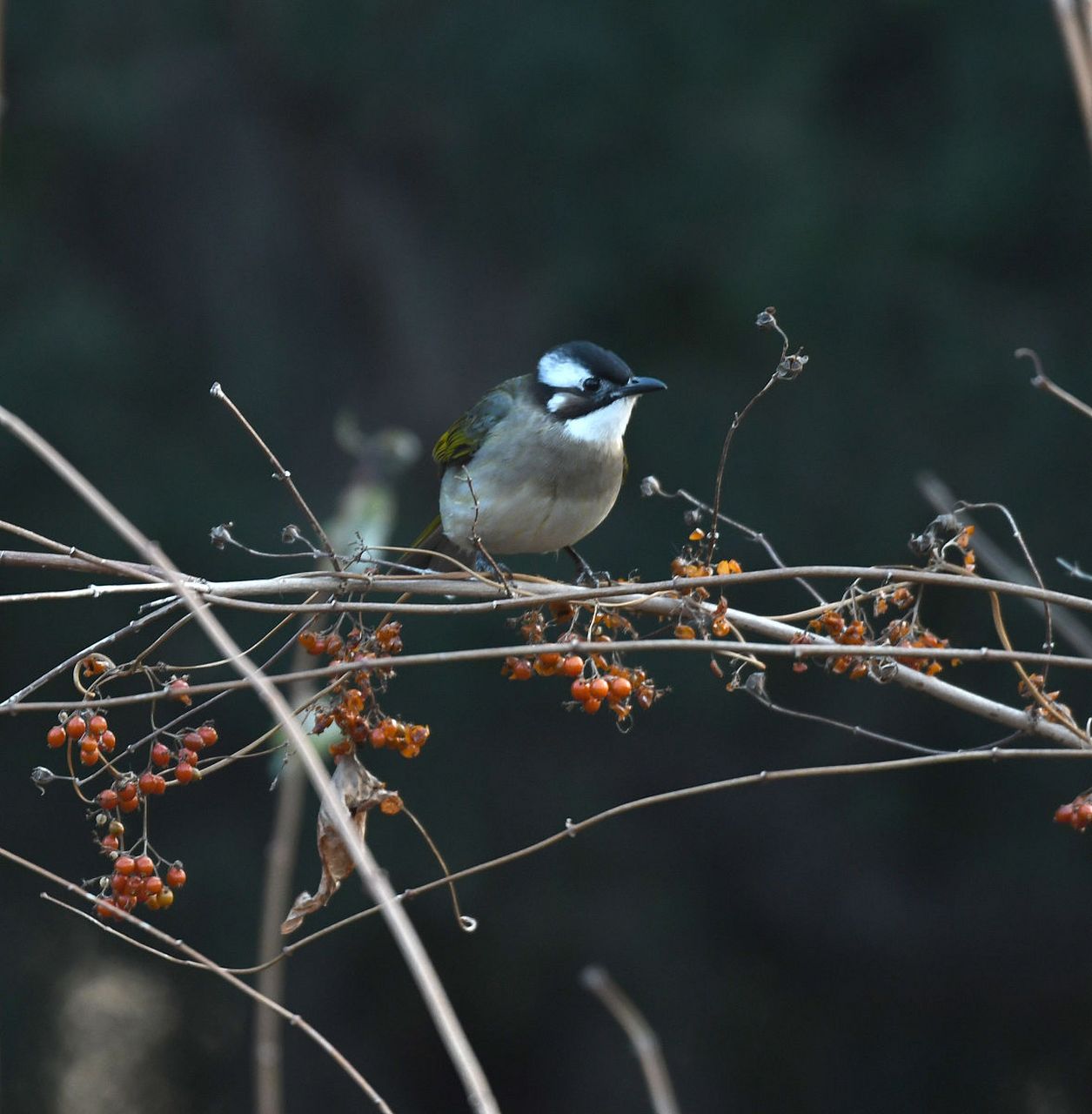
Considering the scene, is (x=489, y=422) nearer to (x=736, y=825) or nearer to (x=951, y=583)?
(x=951, y=583)

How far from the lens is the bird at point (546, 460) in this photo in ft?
15.8

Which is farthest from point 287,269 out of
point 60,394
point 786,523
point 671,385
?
point 786,523

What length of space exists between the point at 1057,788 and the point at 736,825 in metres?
1.98

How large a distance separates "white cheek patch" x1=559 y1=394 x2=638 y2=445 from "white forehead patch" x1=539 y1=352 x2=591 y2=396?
11 centimetres

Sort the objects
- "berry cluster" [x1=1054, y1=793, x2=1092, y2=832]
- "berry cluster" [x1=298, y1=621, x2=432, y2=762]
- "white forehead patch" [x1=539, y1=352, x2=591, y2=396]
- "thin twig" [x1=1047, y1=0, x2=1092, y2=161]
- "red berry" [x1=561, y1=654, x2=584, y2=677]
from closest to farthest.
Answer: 1. "thin twig" [x1=1047, y1=0, x2=1092, y2=161]
2. "berry cluster" [x1=1054, y1=793, x2=1092, y2=832]
3. "berry cluster" [x1=298, y1=621, x2=432, y2=762]
4. "red berry" [x1=561, y1=654, x2=584, y2=677]
5. "white forehead patch" [x1=539, y1=352, x2=591, y2=396]

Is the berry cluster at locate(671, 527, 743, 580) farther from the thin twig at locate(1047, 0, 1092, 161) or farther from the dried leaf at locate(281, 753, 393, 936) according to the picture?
the thin twig at locate(1047, 0, 1092, 161)

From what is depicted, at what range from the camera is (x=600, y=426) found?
4.98 meters

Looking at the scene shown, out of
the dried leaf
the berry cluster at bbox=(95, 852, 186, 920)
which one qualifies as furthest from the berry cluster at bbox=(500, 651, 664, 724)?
the berry cluster at bbox=(95, 852, 186, 920)

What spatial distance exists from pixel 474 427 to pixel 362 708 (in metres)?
2.62

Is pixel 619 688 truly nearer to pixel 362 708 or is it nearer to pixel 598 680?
pixel 598 680

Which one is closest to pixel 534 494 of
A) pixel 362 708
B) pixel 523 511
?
pixel 523 511

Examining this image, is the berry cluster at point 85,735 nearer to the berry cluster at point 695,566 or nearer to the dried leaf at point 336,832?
the dried leaf at point 336,832

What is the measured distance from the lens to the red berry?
2.92 m

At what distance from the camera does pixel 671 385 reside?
9.06 m
